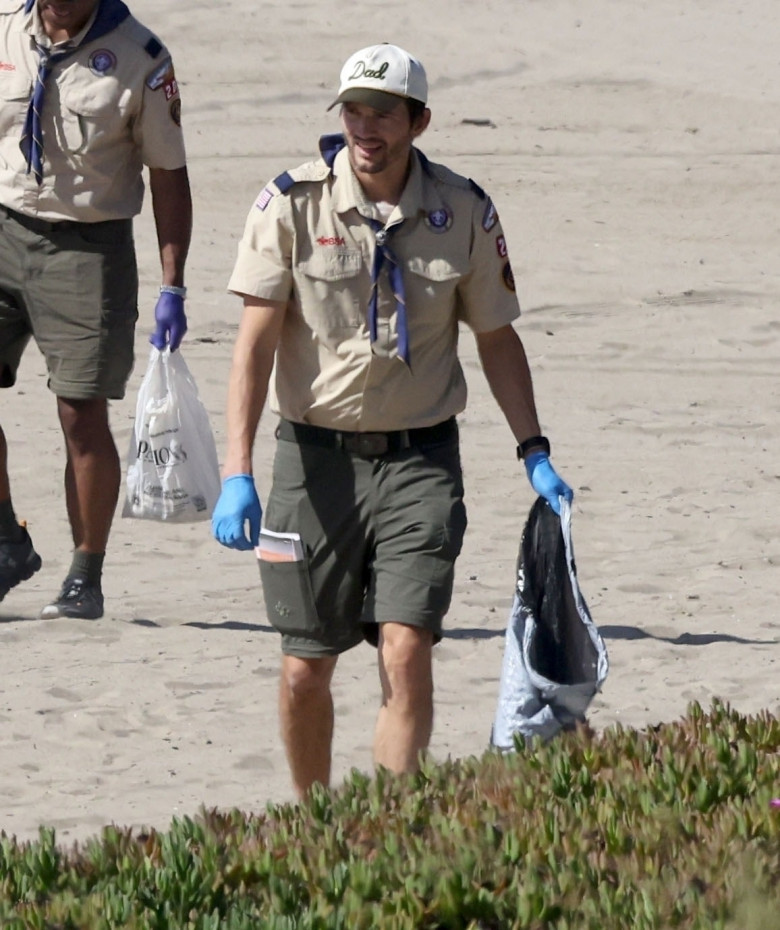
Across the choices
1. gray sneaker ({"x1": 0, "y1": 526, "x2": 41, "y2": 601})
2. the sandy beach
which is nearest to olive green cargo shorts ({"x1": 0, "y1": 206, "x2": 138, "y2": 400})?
gray sneaker ({"x1": 0, "y1": 526, "x2": 41, "y2": 601})

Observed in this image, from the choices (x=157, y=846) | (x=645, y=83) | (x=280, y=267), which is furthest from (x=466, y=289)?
(x=645, y=83)

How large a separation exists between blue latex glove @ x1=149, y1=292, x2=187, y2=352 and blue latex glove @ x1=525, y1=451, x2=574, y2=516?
1744mm

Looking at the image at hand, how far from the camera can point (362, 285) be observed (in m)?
4.79

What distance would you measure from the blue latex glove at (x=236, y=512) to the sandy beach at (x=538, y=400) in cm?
95

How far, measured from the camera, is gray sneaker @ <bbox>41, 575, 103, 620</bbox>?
6.90 metres

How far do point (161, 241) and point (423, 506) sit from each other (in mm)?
2155

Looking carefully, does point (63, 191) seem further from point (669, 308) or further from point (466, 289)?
point (669, 308)

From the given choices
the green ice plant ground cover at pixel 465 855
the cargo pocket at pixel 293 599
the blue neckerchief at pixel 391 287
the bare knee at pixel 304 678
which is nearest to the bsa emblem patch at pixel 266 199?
the blue neckerchief at pixel 391 287

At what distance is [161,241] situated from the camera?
6.69 metres

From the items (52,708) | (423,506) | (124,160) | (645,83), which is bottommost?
(52,708)

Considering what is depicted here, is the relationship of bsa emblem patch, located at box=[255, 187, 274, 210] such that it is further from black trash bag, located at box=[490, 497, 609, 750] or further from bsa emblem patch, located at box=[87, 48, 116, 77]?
bsa emblem patch, located at box=[87, 48, 116, 77]

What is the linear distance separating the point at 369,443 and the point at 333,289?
377mm

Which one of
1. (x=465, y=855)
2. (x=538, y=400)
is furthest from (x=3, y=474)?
(x=538, y=400)

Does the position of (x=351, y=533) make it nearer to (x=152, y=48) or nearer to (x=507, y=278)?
(x=507, y=278)
